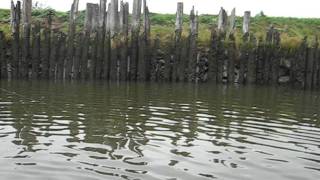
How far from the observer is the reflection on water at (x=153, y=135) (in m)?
9.20

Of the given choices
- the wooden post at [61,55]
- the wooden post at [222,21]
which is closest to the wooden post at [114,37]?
the wooden post at [61,55]

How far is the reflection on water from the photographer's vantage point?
920cm

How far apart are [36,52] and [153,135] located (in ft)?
51.5

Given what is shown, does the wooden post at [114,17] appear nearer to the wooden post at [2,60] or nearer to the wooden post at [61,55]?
the wooden post at [61,55]

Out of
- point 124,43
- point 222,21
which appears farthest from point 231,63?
point 124,43

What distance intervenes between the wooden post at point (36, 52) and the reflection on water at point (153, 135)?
205 inches

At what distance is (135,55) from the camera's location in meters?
27.5

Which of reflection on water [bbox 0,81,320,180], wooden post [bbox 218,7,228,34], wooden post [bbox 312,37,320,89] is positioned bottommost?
reflection on water [bbox 0,81,320,180]

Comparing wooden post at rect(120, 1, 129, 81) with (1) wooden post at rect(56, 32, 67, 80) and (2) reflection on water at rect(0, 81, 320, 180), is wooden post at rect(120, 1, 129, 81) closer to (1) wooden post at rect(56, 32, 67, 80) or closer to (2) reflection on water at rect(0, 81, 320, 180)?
(1) wooden post at rect(56, 32, 67, 80)

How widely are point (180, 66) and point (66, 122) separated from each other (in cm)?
1444

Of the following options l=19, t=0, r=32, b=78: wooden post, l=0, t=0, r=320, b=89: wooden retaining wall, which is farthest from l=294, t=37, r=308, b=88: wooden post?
l=19, t=0, r=32, b=78: wooden post

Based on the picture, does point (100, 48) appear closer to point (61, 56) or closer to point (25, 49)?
point (61, 56)

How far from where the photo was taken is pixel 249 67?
1101 inches

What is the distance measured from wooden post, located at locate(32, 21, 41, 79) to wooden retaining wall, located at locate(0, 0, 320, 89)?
0.15 feet
